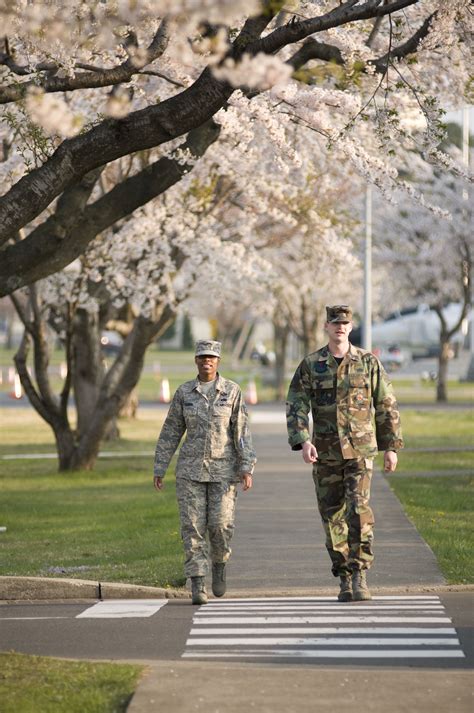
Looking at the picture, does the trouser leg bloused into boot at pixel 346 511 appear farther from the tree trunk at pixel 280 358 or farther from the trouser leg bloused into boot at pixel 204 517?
the tree trunk at pixel 280 358

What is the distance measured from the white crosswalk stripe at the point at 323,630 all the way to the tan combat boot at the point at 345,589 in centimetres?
8

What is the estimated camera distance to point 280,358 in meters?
52.3

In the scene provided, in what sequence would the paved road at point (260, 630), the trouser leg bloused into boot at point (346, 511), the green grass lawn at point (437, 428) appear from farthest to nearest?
the green grass lawn at point (437, 428) → the trouser leg bloused into boot at point (346, 511) → the paved road at point (260, 630)

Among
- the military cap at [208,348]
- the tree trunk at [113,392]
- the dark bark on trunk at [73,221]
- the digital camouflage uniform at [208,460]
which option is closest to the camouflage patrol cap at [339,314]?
the military cap at [208,348]

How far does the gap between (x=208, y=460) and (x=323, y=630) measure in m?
1.92

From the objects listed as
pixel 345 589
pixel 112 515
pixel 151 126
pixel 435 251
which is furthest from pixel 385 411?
pixel 435 251

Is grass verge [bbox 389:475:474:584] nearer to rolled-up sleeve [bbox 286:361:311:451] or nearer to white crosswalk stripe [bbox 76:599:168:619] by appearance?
rolled-up sleeve [bbox 286:361:311:451]

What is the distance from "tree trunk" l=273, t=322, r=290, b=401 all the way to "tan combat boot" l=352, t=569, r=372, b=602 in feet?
129

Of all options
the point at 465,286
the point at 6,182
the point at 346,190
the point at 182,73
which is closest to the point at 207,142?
the point at 182,73

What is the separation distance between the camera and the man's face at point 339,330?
10.6 metres

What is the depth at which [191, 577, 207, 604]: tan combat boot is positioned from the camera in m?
10.9

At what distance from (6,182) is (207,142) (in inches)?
163

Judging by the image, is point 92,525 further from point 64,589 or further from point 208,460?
point 208,460

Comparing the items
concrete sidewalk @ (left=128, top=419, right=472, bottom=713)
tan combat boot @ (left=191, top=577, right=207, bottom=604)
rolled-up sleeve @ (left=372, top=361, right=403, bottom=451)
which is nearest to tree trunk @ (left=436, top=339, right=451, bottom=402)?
concrete sidewalk @ (left=128, top=419, right=472, bottom=713)
